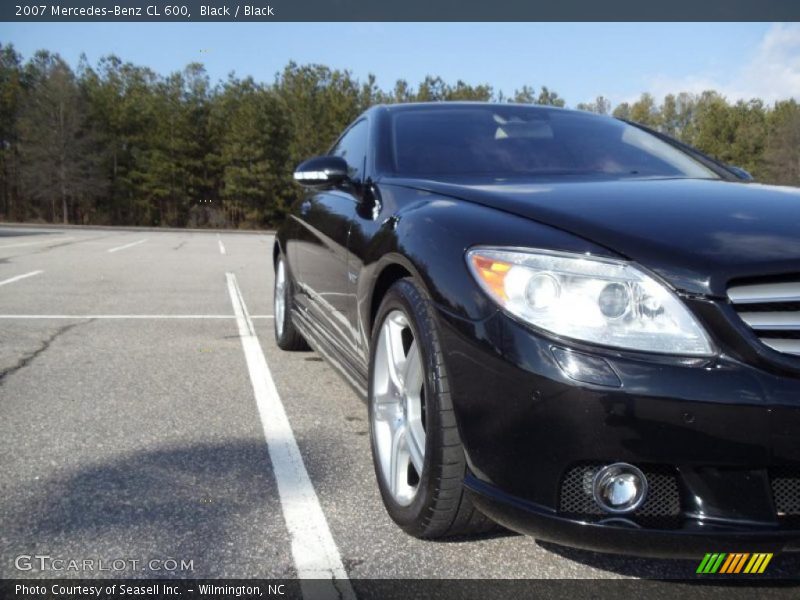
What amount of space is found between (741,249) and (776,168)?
53.1m

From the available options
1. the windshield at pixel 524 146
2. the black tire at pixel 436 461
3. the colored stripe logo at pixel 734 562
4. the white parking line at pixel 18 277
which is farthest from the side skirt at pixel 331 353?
the white parking line at pixel 18 277

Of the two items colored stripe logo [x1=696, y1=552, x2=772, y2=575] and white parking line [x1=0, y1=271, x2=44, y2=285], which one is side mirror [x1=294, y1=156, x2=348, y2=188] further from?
white parking line [x1=0, y1=271, x2=44, y2=285]

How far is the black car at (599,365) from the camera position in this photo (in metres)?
1.66

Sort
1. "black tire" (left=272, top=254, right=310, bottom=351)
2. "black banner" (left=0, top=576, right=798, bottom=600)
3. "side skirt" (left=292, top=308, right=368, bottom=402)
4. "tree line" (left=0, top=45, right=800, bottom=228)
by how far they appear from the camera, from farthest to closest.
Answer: "tree line" (left=0, top=45, right=800, bottom=228) < "black tire" (left=272, top=254, right=310, bottom=351) < "side skirt" (left=292, top=308, right=368, bottom=402) < "black banner" (left=0, top=576, right=798, bottom=600)

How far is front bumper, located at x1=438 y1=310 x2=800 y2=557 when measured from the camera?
5.39ft

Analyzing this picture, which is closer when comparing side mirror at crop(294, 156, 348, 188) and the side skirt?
the side skirt

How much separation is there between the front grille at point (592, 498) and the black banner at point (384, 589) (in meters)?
0.39

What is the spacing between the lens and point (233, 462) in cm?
297

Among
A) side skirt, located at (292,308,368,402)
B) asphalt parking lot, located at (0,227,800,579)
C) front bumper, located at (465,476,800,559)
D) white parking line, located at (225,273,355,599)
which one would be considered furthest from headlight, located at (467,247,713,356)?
side skirt, located at (292,308,368,402)

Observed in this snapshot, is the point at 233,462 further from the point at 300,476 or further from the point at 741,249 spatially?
the point at 741,249

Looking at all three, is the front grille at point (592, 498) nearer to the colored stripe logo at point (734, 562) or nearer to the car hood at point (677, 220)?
the colored stripe logo at point (734, 562)

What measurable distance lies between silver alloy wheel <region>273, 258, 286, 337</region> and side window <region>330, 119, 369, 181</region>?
1033mm

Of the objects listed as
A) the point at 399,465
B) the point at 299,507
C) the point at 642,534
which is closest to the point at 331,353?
the point at 299,507

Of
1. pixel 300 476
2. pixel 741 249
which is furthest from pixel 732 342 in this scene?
pixel 300 476
